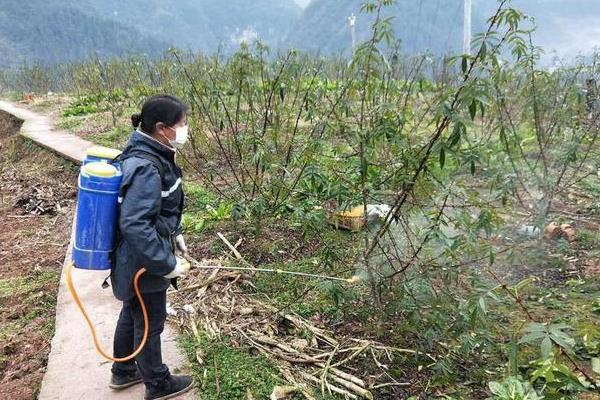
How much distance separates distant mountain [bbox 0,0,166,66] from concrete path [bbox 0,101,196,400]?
61.8 m

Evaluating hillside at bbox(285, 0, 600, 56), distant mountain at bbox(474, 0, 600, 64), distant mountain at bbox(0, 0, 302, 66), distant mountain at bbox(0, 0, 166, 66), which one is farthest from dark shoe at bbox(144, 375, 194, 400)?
distant mountain at bbox(474, 0, 600, 64)

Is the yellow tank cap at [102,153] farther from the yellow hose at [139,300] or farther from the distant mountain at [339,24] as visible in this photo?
the distant mountain at [339,24]

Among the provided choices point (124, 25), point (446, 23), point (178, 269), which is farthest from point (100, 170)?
point (446, 23)

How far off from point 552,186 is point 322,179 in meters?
2.14

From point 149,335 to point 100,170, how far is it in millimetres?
799

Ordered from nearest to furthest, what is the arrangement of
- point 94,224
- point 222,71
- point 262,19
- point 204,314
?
point 94,224
point 204,314
point 222,71
point 262,19

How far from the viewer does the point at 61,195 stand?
6219 millimetres

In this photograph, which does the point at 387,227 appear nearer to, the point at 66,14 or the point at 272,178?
the point at 272,178

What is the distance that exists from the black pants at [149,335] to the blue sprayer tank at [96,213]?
30cm

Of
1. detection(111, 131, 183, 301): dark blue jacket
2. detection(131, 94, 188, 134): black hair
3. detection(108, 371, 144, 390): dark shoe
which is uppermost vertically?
detection(131, 94, 188, 134): black hair

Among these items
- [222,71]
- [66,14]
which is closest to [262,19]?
[66,14]

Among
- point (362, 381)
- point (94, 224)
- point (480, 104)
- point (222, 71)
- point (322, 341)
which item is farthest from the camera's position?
point (222, 71)

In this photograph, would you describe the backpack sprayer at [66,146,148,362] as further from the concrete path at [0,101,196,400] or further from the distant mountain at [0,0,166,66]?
the distant mountain at [0,0,166,66]

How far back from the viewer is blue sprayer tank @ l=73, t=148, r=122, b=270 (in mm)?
2014
